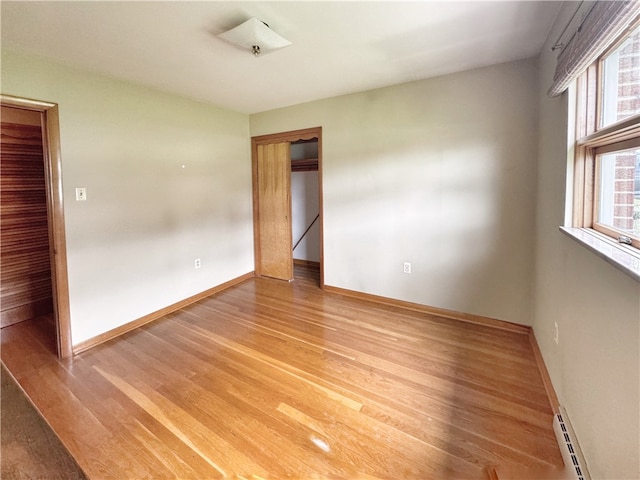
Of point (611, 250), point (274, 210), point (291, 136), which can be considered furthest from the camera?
point (274, 210)

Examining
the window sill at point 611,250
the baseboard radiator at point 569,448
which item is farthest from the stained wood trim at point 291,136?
the baseboard radiator at point 569,448

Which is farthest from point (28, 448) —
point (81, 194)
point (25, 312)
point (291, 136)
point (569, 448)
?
point (291, 136)

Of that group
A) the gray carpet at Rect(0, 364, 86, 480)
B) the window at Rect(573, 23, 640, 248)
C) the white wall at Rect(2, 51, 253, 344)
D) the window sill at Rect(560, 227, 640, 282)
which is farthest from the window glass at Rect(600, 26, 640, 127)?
the white wall at Rect(2, 51, 253, 344)

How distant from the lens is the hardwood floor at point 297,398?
1413mm

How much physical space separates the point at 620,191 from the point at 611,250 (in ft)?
1.52

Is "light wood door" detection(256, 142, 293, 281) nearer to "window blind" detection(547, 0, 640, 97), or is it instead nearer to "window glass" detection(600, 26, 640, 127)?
"window blind" detection(547, 0, 640, 97)

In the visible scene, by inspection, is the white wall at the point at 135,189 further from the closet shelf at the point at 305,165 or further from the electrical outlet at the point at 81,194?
the closet shelf at the point at 305,165

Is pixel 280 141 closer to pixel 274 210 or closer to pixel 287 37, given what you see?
pixel 274 210

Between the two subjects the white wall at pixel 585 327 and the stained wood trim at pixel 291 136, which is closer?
the white wall at pixel 585 327

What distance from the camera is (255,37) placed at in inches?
75.2

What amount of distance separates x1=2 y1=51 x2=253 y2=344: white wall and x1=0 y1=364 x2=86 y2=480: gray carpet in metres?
0.76

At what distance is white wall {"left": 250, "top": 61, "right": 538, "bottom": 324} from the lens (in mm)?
2520

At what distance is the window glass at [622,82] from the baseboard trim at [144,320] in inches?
147

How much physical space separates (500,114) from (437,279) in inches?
62.8
